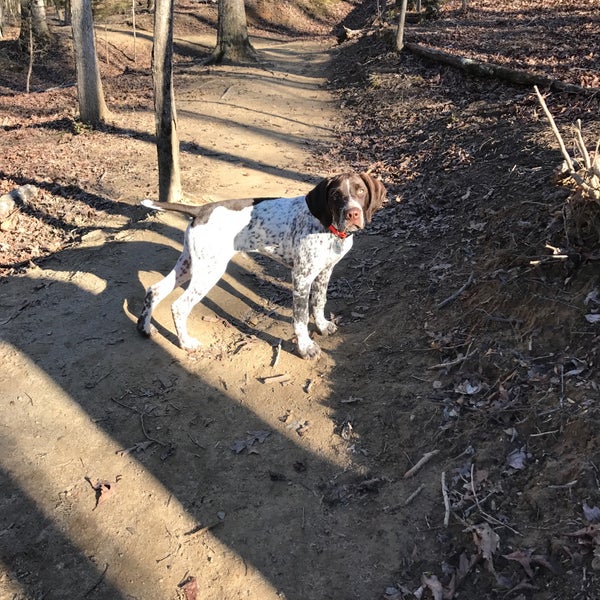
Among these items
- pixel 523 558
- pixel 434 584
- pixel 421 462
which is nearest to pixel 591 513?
pixel 523 558

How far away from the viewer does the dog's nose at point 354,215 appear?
4477mm

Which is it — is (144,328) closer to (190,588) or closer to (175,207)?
(175,207)

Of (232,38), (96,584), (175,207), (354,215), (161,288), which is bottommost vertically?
(96,584)

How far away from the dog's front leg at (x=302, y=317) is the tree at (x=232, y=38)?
703 inches

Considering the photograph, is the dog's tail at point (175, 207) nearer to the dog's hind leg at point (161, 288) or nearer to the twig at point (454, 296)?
the dog's hind leg at point (161, 288)

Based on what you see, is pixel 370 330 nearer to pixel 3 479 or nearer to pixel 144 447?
pixel 144 447

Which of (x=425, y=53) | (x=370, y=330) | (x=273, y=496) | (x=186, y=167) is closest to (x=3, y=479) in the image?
(x=273, y=496)

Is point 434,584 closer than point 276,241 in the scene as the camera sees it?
Yes

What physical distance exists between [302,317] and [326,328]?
0.54 metres

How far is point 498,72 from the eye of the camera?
37.7 feet

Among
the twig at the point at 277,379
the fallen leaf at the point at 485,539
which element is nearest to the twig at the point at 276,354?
the twig at the point at 277,379

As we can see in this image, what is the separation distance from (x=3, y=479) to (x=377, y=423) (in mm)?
3142

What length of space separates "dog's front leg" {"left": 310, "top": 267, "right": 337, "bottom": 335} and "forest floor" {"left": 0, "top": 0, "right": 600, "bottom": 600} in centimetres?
23

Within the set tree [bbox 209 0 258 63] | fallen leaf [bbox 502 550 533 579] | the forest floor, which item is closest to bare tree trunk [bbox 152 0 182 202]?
the forest floor
